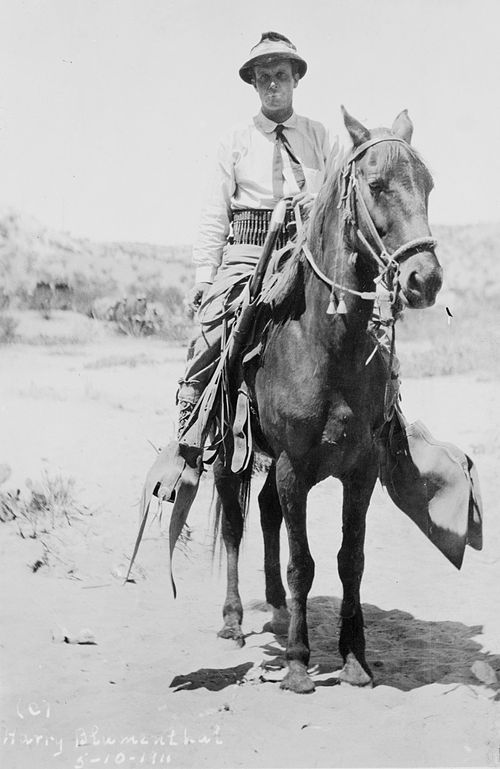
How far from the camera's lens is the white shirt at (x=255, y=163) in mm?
4773

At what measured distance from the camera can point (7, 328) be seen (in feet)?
43.0

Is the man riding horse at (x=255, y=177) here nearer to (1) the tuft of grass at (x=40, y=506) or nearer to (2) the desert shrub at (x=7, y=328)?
(1) the tuft of grass at (x=40, y=506)

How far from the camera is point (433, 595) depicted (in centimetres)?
575

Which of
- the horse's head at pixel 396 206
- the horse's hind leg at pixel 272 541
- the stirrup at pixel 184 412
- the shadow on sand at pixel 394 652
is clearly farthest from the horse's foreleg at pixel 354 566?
the horse's head at pixel 396 206

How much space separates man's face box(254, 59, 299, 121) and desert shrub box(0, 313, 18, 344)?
876 cm

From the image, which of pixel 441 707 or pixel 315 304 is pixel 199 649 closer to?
pixel 441 707

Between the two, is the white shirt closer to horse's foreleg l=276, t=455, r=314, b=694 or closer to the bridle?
the bridle

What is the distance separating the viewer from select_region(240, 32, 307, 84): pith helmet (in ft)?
15.0

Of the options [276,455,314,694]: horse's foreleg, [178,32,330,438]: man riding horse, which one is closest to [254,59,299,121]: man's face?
[178,32,330,438]: man riding horse

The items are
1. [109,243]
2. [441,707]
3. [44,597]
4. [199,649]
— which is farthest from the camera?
[109,243]

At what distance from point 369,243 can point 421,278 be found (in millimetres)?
392

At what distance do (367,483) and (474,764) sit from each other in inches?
51.7

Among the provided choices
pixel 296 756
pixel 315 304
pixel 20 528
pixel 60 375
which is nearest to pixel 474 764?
pixel 296 756

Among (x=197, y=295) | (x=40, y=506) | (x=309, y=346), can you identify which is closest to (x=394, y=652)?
(x=309, y=346)
